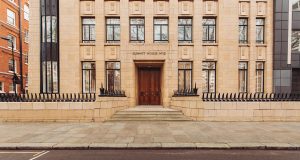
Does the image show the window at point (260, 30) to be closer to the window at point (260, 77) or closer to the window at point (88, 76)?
the window at point (260, 77)

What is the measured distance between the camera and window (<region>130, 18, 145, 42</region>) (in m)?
17.4

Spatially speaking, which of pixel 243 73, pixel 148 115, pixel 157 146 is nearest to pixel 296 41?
pixel 243 73

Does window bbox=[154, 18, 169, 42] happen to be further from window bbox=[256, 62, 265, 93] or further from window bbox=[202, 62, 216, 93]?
window bbox=[256, 62, 265, 93]

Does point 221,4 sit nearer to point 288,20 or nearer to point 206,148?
point 288,20

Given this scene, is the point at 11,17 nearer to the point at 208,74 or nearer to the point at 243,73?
the point at 208,74

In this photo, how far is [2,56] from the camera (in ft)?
92.0

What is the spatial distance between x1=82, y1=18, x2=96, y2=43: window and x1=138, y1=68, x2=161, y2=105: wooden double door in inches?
203

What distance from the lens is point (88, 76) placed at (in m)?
17.4

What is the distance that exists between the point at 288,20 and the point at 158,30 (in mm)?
11215

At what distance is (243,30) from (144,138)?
14.6 meters

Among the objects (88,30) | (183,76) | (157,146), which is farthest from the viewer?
(88,30)

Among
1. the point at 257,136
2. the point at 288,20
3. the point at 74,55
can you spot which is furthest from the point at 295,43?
the point at 74,55

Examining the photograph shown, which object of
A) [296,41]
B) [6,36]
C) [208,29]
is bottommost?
[296,41]

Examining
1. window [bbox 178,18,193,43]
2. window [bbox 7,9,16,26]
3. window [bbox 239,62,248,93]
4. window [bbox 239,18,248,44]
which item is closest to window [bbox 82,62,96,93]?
window [bbox 178,18,193,43]
